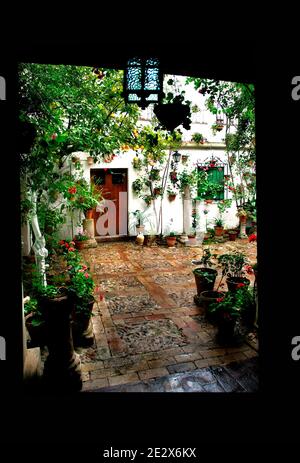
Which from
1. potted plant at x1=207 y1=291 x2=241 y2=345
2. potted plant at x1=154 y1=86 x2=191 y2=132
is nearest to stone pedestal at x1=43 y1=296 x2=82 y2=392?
potted plant at x1=207 y1=291 x2=241 y2=345

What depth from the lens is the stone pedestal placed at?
106 inches

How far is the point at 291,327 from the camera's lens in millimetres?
1860

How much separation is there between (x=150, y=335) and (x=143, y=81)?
Answer: 3.00 meters

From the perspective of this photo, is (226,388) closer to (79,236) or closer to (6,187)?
(6,187)

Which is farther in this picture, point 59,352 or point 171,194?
point 171,194

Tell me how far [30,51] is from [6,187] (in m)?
1.07

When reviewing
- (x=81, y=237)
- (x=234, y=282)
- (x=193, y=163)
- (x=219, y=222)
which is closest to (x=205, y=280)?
(x=234, y=282)

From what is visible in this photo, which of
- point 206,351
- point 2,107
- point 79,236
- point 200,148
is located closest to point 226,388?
point 206,351

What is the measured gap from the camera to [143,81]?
2193mm

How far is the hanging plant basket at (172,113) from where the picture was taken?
243 centimetres

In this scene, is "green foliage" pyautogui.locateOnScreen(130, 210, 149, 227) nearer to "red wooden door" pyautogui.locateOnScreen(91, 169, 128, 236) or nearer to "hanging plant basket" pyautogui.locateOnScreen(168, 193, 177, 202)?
"red wooden door" pyautogui.locateOnScreen(91, 169, 128, 236)

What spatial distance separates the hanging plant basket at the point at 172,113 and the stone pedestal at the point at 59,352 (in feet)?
6.17

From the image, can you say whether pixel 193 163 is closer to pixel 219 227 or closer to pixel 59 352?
pixel 219 227

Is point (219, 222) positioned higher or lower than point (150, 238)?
higher
